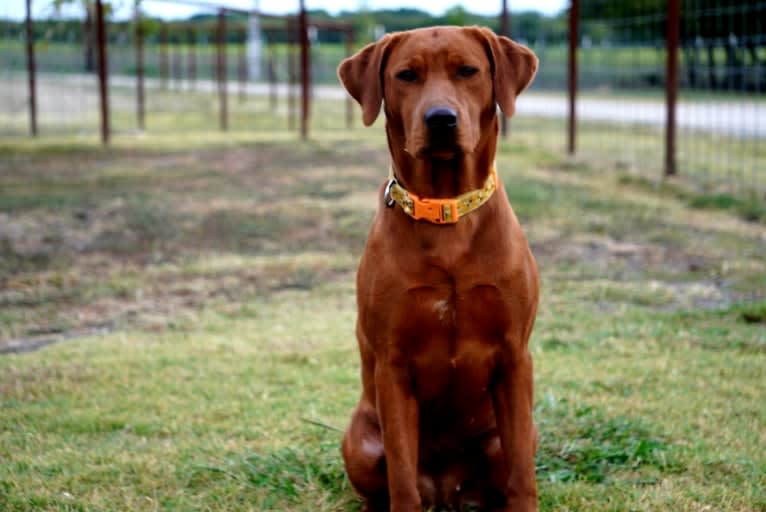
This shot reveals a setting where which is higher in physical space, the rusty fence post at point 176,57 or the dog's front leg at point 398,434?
the rusty fence post at point 176,57

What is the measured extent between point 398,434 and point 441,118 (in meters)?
0.92

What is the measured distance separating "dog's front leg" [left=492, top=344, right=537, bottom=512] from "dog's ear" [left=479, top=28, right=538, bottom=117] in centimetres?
78

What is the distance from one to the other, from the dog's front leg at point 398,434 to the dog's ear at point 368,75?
82cm

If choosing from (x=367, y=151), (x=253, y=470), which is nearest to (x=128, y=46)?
(x=367, y=151)

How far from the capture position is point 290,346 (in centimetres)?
528

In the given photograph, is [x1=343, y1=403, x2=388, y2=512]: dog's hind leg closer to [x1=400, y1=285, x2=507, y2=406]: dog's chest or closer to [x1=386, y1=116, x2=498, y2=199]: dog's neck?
[x1=400, y1=285, x2=507, y2=406]: dog's chest

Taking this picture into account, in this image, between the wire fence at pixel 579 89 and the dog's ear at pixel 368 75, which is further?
the wire fence at pixel 579 89

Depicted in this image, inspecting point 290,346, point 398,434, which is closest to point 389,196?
point 398,434

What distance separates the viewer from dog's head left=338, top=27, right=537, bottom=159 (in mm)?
2961

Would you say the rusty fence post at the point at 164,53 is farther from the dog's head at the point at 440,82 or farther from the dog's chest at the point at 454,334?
the dog's chest at the point at 454,334

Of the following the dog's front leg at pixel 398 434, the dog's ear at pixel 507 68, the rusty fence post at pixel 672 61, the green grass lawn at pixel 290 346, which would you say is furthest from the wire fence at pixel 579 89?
the dog's front leg at pixel 398 434

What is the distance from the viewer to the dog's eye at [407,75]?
310 cm

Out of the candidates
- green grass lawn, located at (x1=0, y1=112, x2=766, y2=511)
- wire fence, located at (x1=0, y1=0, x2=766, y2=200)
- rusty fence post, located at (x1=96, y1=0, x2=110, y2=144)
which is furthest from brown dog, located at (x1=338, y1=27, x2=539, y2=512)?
rusty fence post, located at (x1=96, y1=0, x2=110, y2=144)

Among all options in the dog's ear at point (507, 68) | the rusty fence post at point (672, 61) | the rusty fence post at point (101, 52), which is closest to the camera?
the dog's ear at point (507, 68)
